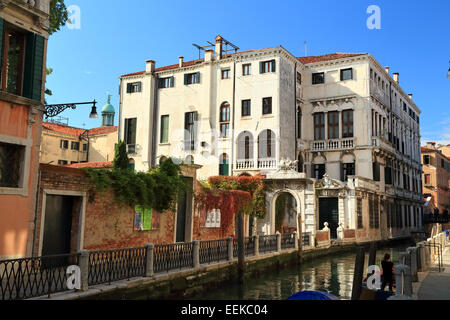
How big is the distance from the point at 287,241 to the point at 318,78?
15348 mm

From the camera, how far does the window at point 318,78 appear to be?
3174 centimetres

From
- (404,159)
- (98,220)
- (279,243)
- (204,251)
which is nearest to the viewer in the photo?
(98,220)

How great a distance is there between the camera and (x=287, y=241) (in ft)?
68.6

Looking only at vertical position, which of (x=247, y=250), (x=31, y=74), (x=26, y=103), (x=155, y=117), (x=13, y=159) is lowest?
(x=247, y=250)

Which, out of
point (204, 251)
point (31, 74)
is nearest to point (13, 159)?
point (31, 74)

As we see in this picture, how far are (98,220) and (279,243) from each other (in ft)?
30.2

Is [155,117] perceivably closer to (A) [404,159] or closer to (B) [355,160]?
(B) [355,160]

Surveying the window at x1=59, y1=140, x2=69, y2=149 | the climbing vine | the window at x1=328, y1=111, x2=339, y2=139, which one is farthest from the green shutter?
the window at x1=59, y1=140, x2=69, y2=149

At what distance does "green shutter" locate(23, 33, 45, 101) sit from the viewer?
434 inches

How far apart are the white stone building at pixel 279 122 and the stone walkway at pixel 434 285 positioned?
502 inches

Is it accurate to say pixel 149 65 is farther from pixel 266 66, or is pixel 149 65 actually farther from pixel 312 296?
pixel 312 296

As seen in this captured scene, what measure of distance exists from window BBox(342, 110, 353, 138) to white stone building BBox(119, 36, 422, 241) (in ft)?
0.23

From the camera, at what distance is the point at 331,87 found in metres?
31.3

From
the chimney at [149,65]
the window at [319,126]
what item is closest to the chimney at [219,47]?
the chimney at [149,65]
